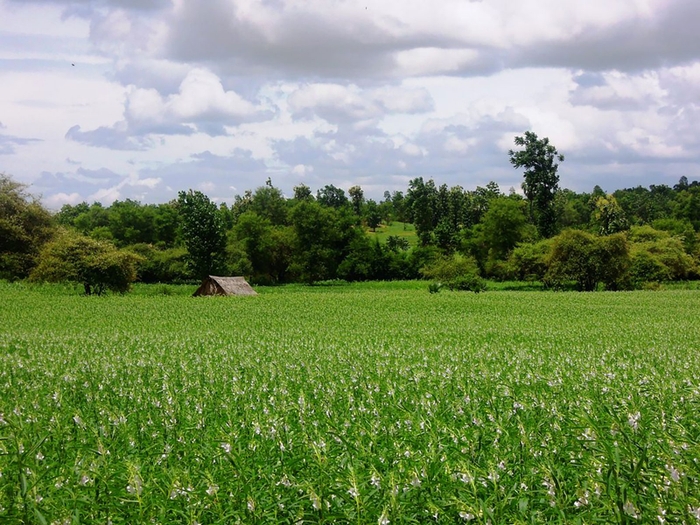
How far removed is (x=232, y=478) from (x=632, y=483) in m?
2.83

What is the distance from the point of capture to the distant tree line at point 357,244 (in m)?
47.1

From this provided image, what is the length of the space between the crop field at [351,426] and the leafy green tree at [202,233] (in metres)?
42.3

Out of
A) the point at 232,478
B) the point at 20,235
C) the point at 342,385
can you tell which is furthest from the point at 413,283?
the point at 232,478

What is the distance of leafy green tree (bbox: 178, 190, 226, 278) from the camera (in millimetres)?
62562

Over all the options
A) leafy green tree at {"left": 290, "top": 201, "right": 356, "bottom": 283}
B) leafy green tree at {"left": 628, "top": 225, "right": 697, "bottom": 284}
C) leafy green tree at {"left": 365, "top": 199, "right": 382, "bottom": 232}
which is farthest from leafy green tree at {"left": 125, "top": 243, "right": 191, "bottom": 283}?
leafy green tree at {"left": 365, "top": 199, "right": 382, "bottom": 232}

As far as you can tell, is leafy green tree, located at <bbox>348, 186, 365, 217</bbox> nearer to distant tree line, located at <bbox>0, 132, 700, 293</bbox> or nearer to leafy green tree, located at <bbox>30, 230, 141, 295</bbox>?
distant tree line, located at <bbox>0, 132, 700, 293</bbox>

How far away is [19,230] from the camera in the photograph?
156 feet

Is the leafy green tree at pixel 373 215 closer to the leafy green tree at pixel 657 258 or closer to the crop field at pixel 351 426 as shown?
the leafy green tree at pixel 657 258

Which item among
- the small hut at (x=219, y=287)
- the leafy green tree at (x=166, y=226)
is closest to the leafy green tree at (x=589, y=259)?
the small hut at (x=219, y=287)

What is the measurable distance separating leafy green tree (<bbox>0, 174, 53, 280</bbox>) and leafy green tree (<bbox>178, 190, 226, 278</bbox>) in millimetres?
15129

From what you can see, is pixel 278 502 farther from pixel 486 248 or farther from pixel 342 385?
pixel 486 248

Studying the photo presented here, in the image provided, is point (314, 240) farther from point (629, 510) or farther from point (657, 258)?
point (629, 510)

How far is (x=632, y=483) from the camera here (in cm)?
372

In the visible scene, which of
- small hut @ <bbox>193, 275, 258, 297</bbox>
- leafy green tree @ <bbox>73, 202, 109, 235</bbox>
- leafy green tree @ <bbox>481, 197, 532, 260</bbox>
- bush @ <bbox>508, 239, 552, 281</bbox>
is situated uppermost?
leafy green tree @ <bbox>73, 202, 109, 235</bbox>
